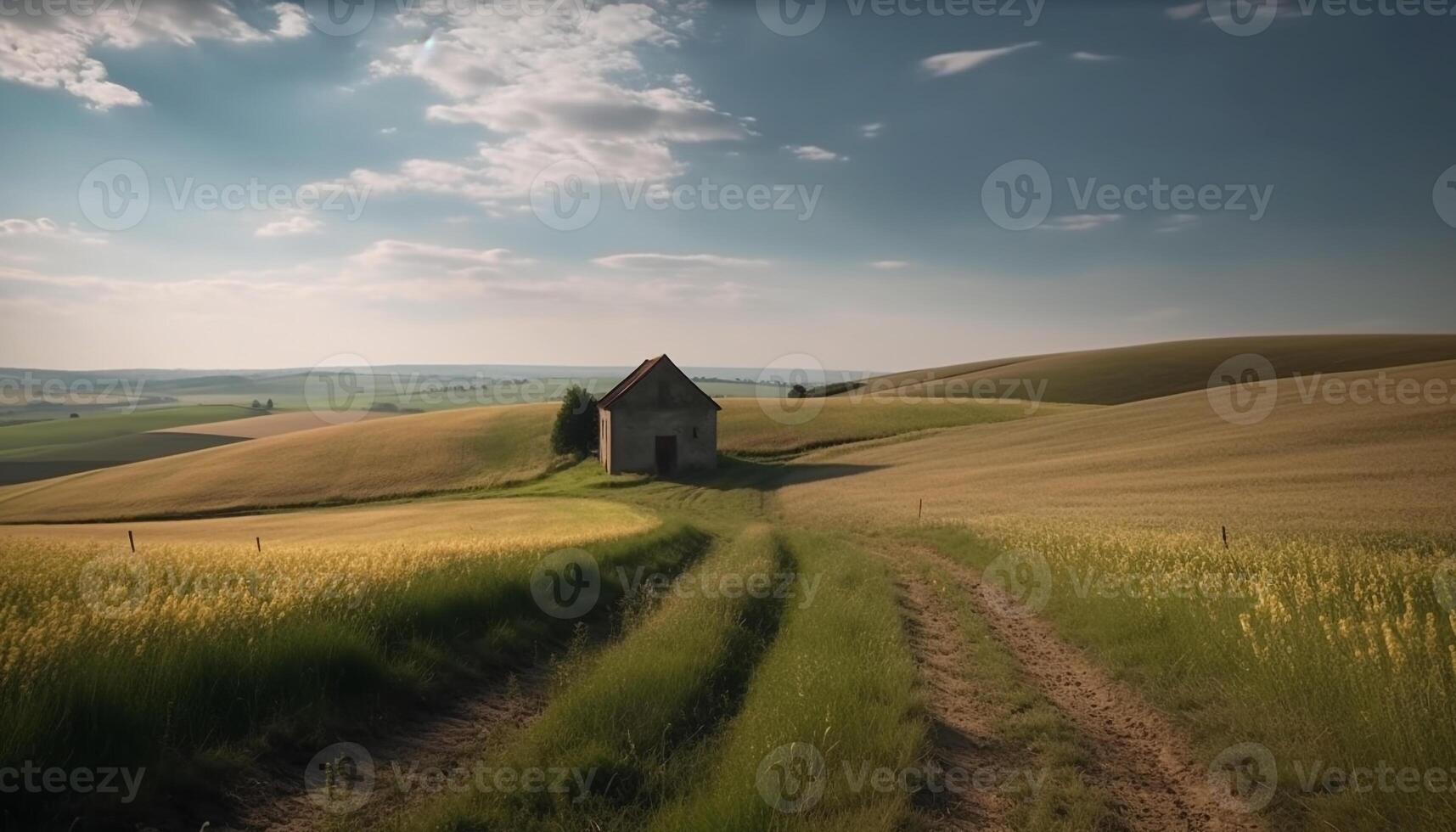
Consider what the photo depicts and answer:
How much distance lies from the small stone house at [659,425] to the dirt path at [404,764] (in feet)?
136

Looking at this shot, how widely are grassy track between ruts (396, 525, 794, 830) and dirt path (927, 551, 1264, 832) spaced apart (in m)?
3.67

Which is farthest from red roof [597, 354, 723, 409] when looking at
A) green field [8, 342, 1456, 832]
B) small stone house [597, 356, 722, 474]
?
green field [8, 342, 1456, 832]

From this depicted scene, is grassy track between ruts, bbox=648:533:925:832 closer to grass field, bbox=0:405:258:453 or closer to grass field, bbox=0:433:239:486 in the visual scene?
grass field, bbox=0:433:239:486

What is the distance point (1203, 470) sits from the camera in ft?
93.6

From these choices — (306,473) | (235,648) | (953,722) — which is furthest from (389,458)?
(953,722)

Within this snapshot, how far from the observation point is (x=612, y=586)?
13820mm

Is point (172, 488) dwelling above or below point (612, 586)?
below

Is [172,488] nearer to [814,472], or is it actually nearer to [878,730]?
[814,472]

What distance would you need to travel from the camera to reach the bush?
5650 cm

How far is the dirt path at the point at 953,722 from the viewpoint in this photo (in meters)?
5.70

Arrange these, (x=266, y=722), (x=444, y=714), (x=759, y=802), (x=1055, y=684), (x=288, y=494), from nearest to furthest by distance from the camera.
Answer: (x=759, y=802), (x=266, y=722), (x=444, y=714), (x=1055, y=684), (x=288, y=494)

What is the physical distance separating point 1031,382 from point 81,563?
327 ft

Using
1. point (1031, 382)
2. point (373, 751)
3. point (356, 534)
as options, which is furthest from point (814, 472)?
point (1031, 382)

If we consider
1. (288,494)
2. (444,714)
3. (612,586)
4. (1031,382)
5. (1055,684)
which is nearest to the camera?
(444,714)
